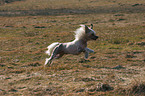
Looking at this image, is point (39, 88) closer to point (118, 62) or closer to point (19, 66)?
point (19, 66)

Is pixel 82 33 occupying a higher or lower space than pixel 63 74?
higher

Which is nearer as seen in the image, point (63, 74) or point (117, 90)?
point (117, 90)

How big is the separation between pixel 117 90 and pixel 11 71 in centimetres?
470

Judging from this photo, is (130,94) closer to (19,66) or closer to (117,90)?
(117,90)

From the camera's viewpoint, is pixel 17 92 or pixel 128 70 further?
pixel 128 70

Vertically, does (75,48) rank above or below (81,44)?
below

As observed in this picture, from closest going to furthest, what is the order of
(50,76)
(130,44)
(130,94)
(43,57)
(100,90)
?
(130,94) < (100,90) < (50,76) < (43,57) < (130,44)

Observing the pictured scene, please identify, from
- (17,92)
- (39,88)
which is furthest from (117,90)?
(17,92)

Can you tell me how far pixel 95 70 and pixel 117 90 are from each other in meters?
2.69

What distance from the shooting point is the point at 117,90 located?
7.30 m

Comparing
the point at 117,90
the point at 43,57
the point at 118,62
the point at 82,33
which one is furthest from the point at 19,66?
the point at 117,90

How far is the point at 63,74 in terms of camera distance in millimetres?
9375

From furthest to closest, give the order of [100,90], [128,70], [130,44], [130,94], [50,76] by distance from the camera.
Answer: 1. [130,44]
2. [128,70]
3. [50,76]
4. [100,90]
5. [130,94]

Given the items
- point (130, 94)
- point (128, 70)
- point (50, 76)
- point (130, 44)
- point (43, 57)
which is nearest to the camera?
point (130, 94)
